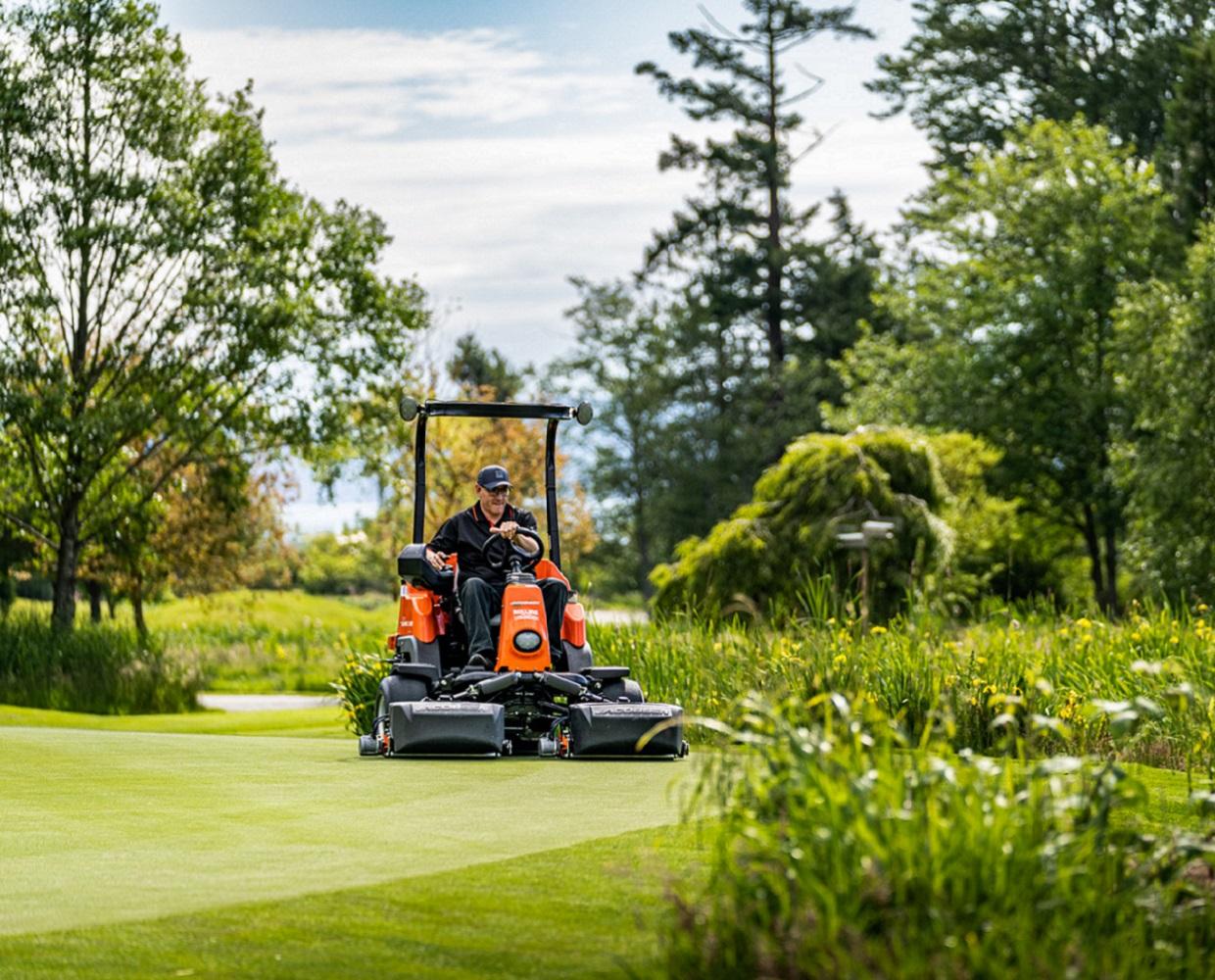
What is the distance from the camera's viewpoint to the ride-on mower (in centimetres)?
1030

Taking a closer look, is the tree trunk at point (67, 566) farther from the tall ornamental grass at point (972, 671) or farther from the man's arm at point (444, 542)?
the man's arm at point (444, 542)

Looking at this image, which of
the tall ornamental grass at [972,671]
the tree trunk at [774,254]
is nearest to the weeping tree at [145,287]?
the tall ornamental grass at [972,671]

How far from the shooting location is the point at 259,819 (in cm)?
771

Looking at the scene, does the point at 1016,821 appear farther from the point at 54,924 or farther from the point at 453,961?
the point at 54,924

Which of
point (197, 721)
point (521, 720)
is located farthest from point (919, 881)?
point (197, 721)

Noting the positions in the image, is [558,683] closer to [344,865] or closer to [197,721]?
[344,865]

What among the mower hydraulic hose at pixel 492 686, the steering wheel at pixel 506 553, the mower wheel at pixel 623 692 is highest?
the steering wheel at pixel 506 553

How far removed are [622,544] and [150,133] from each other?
38.3 m

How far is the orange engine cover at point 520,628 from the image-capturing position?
1086 cm

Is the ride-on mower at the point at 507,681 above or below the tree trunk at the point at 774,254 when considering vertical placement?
below

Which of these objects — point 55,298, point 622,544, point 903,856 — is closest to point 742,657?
point 903,856

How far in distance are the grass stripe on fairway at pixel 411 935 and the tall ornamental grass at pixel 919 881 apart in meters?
0.41

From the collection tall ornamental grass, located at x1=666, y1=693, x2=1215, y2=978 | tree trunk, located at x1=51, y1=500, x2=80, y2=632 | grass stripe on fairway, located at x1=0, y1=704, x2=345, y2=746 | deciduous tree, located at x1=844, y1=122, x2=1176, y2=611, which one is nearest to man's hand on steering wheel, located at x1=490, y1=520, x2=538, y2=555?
grass stripe on fairway, located at x1=0, y1=704, x2=345, y2=746

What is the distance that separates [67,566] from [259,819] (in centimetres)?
1744
